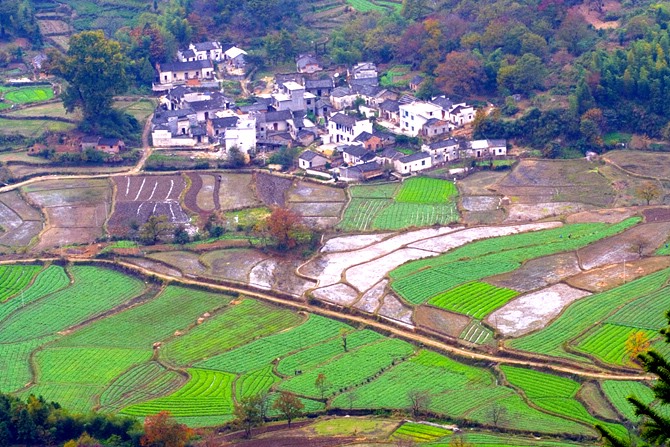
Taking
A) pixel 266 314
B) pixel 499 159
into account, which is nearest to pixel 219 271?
pixel 266 314

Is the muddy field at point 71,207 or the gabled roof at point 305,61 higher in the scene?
the gabled roof at point 305,61

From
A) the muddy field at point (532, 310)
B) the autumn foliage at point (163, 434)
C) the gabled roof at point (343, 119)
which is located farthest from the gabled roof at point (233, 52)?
the autumn foliage at point (163, 434)

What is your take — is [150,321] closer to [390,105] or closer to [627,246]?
[627,246]

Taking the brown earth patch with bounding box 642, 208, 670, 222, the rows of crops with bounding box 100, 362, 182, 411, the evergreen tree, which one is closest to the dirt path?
the rows of crops with bounding box 100, 362, 182, 411

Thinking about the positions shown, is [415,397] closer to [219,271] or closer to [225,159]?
[219,271]

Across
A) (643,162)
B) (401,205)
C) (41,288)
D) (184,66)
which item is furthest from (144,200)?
(643,162)

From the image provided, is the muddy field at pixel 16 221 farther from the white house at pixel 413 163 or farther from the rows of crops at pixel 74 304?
the white house at pixel 413 163
